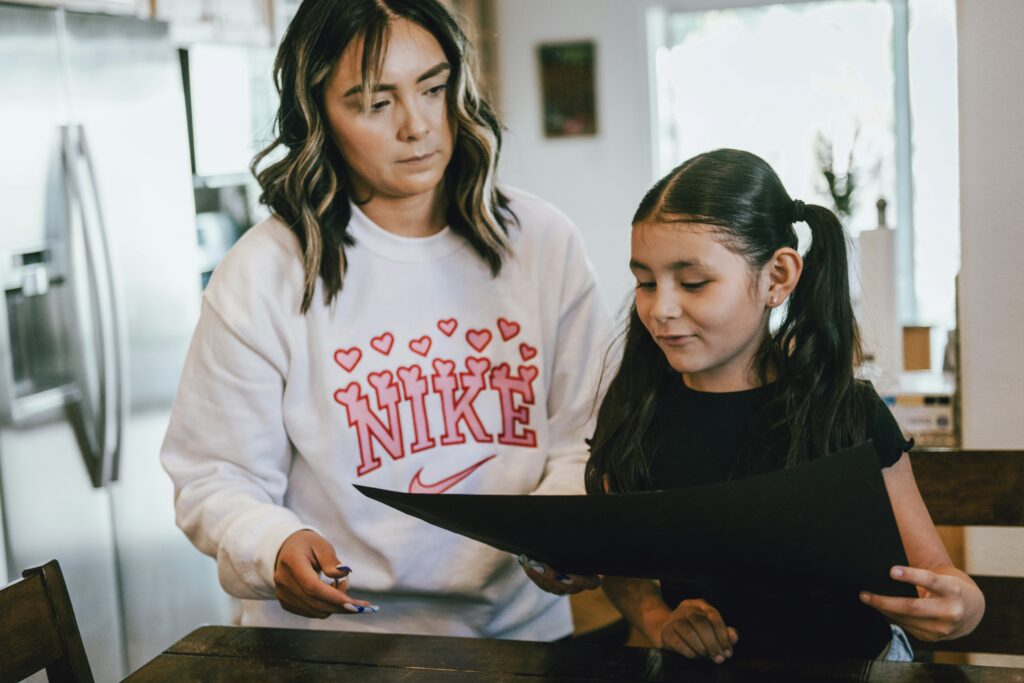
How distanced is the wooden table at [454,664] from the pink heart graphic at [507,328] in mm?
452

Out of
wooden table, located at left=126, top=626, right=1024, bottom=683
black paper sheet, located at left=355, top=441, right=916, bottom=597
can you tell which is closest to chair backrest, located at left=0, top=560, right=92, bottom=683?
wooden table, located at left=126, top=626, right=1024, bottom=683

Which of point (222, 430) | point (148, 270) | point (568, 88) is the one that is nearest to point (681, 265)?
point (222, 430)

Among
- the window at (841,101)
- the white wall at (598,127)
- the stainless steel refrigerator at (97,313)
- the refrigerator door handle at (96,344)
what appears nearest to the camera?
the stainless steel refrigerator at (97,313)

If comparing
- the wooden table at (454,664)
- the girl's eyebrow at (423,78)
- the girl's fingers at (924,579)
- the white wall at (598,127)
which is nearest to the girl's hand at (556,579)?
the wooden table at (454,664)

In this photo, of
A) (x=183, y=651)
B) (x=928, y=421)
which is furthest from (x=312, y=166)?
(x=928, y=421)

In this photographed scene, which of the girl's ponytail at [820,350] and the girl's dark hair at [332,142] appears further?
the girl's dark hair at [332,142]

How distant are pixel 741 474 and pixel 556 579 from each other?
25 cm

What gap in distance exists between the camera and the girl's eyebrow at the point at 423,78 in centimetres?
145

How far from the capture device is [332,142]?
1540 millimetres

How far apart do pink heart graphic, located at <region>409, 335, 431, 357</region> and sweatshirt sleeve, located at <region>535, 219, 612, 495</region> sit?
7.0 inches

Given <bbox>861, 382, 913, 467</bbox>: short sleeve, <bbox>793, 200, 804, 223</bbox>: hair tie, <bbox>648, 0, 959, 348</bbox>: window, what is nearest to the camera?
<bbox>861, 382, 913, 467</bbox>: short sleeve

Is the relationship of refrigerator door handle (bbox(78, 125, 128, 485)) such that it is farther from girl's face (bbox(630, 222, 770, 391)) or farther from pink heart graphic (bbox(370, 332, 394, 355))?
girl's face (bbox(630, 222, 770, 391))

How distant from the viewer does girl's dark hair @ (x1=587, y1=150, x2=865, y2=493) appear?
1.28m

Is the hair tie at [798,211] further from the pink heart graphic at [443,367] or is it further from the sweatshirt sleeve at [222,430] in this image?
the sweatshirt sleeve at [222,430]
